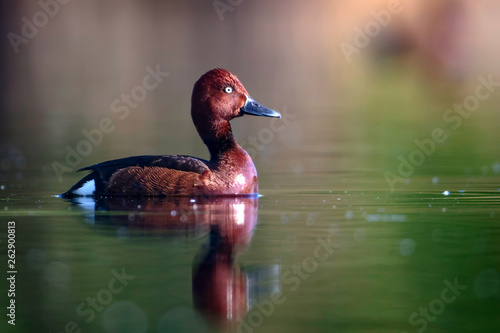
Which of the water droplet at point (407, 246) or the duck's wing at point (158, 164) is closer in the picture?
the water droplet at point (407, 246)

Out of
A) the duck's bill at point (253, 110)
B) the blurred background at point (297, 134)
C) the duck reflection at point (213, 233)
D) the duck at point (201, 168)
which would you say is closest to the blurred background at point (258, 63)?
the blurred background at point (297, 134)

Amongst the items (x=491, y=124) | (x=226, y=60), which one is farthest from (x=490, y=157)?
(x=226, y=60)

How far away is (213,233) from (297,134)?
11420 mm

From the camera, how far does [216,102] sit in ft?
35.8

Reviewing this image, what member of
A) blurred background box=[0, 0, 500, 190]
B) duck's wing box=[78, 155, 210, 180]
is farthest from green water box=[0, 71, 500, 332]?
blurred background box=[0, 0, 500, 190]

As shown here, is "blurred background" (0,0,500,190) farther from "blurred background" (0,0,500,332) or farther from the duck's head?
the duck's head

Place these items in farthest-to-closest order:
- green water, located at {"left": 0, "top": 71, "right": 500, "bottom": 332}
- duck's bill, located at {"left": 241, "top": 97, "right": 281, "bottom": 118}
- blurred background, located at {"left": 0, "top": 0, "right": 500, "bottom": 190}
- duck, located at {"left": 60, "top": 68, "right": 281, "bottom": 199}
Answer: blurred background, located at {"left": 0, "top": 0, "right": 500, "bottom": 190} → duck's bill, located at {"left": 241, "top": 97, "right": 281, "bottom": 118} → duck, located at {"left": 60, "top": 68, "right": 281, "bottom": 199} → green water, located at {"left": 0, "top": 71, "right": 500, "bottom": 332}

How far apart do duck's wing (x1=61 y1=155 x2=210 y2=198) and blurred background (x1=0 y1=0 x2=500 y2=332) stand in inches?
16.3

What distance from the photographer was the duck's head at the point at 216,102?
1091cm

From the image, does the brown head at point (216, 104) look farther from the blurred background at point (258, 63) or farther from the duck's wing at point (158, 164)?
the blurred background at point (258, 63)

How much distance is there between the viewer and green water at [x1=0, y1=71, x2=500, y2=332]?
213 inches

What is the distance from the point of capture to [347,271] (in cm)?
648

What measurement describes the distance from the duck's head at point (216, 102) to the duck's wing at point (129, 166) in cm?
59

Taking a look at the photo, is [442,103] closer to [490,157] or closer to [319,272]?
[490,157]
